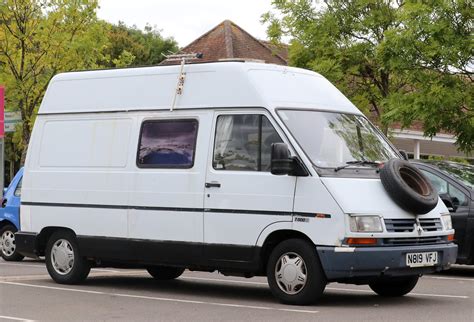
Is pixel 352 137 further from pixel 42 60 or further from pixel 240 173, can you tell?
pixel 42 60

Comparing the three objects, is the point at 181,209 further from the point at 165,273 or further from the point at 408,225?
the point at 408,225

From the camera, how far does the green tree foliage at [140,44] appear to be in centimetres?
5569

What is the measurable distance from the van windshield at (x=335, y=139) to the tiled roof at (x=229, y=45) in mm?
26518

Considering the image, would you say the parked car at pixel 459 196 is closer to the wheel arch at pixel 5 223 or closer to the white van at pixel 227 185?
the white van at pixel 227 185

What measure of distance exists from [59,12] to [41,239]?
15.3 m

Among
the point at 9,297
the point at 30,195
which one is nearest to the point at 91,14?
the point at 30,195

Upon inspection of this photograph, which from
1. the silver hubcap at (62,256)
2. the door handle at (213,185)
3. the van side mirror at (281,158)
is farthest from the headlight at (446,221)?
the silver hubcap at (62,256)

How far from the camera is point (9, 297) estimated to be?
1152 cm

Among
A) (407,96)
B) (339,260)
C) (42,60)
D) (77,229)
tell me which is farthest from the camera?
(42,60)

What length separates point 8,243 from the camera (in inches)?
714

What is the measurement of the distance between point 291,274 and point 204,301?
1.24m

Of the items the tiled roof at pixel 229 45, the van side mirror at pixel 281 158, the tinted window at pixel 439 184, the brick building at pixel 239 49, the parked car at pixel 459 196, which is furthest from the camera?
the tiled roof at pixel 229 45

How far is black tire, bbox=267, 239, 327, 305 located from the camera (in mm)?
10352

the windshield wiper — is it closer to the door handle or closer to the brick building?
the door handle
